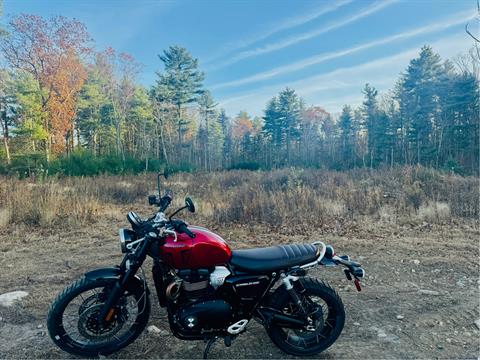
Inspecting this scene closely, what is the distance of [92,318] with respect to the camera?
7.56 feet

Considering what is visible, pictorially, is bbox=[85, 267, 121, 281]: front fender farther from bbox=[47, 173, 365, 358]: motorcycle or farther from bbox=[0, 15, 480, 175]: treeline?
bbox=[0, 15, 480, 175]: treeline

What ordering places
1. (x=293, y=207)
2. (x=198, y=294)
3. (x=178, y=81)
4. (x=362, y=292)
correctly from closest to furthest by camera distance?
(x=198, y=294) < (x=362, y=292) < (x=293, y=207) < (x=178, y=81)

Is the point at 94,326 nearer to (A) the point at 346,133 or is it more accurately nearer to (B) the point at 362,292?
(B) the point at 362,292

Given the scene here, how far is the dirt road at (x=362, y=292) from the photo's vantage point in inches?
95.2

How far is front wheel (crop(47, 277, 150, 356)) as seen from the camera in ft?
7.36

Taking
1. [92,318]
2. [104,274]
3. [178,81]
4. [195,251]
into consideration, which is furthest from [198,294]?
[178,81]

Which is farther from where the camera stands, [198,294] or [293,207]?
[293,207]

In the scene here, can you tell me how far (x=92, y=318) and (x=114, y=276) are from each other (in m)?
0.38

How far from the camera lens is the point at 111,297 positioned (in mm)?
2258

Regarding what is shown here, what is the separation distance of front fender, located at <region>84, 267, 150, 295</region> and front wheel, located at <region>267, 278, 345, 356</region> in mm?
1063

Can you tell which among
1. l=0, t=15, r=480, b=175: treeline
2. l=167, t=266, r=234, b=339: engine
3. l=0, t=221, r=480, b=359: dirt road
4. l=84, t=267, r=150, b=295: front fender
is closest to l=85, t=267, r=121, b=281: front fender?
l=84, t=267, r=150, b=295: front fender

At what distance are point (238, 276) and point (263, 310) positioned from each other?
1.18 feet

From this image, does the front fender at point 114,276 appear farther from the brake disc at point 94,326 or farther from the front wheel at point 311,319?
the front wheel at point 311,319

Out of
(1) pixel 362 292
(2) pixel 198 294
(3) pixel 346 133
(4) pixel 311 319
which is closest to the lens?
(2) pixel 198 294
